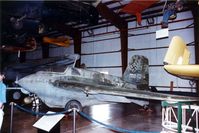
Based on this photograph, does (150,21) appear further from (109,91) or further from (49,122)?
(49,122)

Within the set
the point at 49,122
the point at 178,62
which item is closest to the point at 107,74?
the point at 49,122

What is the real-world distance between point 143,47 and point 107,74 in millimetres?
6653

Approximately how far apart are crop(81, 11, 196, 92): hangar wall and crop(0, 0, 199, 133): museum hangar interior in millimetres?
59

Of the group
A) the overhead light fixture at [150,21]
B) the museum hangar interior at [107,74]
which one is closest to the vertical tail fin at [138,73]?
the museum hangar interior at [107,74]

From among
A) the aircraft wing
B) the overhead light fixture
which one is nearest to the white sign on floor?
the aircraft wing

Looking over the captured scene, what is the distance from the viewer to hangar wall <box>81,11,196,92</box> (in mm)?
12023

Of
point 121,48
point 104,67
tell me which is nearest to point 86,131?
point 121,48

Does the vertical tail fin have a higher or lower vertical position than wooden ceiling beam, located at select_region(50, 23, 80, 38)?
lower

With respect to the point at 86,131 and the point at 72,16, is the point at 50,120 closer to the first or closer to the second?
the point at 86,131

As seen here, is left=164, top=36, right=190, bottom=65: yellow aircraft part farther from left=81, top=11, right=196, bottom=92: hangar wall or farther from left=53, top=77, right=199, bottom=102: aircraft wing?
left=81, top=11, right=196, bottom=92: hangar wall

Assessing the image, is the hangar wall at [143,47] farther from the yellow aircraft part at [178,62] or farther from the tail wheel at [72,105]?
the yellow aircraft part at [178,62]

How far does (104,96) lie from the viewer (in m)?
6.98

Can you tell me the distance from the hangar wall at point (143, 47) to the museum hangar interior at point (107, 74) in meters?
0.06

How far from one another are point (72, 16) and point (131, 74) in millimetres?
3178
